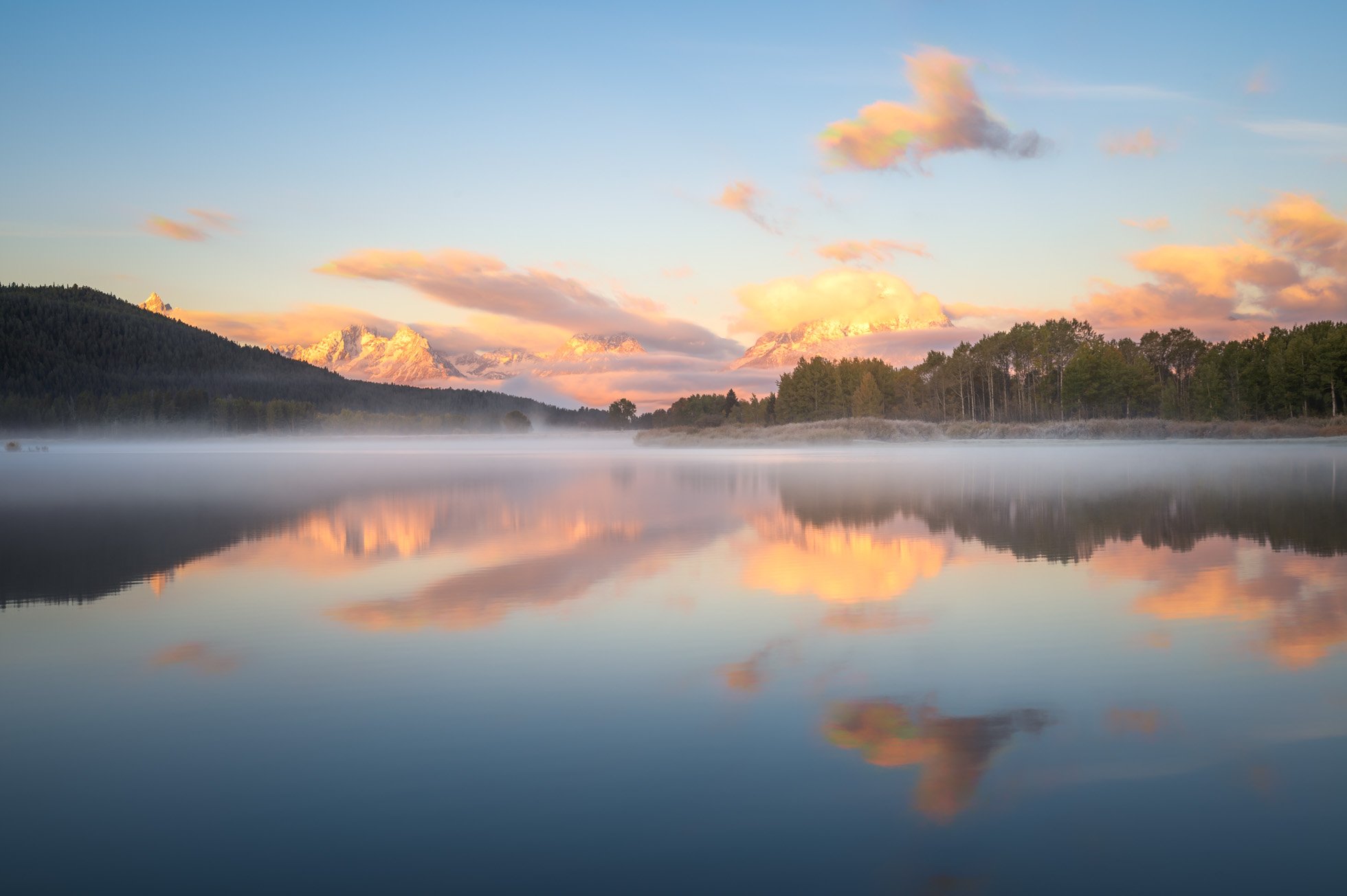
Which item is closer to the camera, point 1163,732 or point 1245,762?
point 1245,762

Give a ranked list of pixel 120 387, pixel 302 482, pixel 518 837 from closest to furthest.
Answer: pixel 518 837 → pixel 302 482 → pixel 120 387

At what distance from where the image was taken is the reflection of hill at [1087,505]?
15648mm

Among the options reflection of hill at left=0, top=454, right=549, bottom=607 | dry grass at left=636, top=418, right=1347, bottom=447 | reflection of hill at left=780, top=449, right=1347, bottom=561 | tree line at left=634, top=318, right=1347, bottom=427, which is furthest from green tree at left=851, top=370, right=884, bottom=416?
reflection of hill at left=0, top=454, right=549, bottom=607

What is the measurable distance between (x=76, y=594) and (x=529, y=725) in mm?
8194

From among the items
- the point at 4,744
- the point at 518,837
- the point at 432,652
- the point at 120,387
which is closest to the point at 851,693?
the point at 518,837

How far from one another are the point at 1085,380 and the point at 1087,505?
91.7m

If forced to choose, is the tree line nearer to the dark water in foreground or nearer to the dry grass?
the dry grass

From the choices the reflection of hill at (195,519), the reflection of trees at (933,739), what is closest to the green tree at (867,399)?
the reflection of hill at (195,519)

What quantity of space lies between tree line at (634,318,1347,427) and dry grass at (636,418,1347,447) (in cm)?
693

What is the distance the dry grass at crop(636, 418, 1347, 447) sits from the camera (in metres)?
84.7

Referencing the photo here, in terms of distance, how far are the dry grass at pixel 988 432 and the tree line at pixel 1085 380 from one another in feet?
22.7

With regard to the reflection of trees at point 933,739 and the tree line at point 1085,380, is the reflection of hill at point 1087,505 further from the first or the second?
the tree line at point 1085,380

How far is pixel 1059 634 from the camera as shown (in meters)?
8.41

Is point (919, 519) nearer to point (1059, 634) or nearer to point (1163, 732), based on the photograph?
point (1059, 634)
